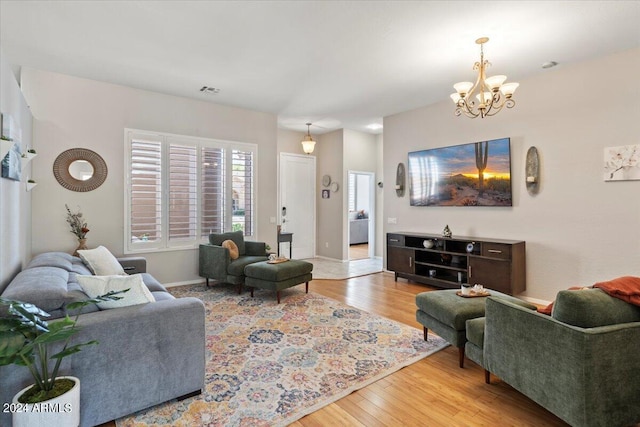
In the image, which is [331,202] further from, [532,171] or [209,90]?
[532,171]

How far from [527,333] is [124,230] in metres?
5.00

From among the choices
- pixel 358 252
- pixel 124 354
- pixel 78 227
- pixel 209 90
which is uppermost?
pixel 209 90

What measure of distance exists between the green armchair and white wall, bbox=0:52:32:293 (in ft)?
6.90

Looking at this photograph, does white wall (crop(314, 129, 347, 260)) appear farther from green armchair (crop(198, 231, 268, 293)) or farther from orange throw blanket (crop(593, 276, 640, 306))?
orange throw blanket (crop(593, 276, 640, 306))

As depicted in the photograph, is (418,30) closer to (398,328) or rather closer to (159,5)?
(159,5)

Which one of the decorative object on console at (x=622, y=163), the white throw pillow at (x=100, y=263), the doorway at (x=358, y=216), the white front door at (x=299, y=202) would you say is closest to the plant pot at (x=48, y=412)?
the white throw pillow at (x=100, y=263)

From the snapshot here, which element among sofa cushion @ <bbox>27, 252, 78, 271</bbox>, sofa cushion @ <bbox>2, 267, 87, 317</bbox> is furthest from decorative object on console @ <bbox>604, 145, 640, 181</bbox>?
sofa cushion @ <bbox>27, 252, 78, 271</bbox>

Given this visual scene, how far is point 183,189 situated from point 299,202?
10.3 feet

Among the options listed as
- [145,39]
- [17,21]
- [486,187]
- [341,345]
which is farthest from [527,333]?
[17,21]

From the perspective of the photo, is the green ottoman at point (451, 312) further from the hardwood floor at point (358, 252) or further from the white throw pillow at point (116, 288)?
the hardwood floor at point (358, 252)

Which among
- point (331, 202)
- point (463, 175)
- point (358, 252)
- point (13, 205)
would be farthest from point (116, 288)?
point (358, 252)

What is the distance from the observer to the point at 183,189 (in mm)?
5211

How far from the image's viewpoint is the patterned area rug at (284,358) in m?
2.06

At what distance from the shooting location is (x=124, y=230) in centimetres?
473
